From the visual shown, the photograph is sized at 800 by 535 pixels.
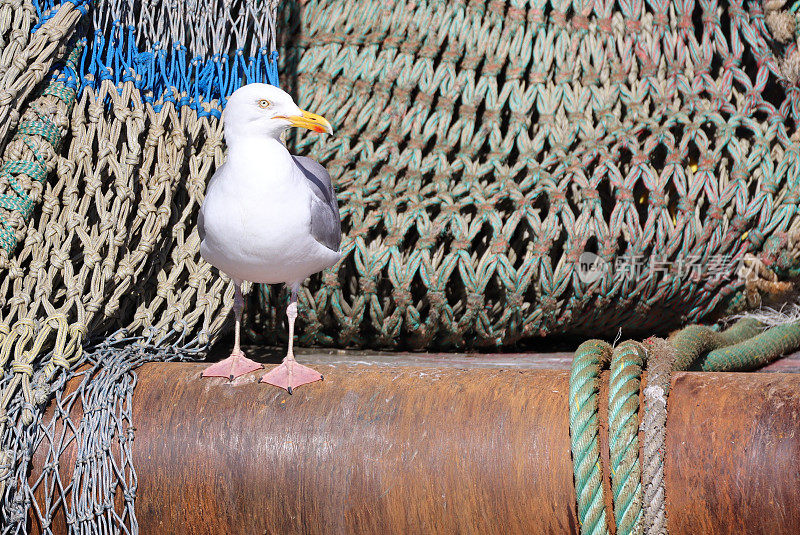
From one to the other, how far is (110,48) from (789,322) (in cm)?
209

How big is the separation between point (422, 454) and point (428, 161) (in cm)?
142

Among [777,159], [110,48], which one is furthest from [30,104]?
[777,159]

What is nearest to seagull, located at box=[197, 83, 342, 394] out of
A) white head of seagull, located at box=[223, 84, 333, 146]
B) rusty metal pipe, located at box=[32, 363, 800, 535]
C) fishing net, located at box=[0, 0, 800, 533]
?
white head of seagull, located at box=[223, 84, 333, 146]

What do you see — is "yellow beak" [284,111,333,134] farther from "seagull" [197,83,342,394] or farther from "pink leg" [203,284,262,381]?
"pink leg" [203,284,262,381]

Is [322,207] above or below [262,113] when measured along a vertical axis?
below

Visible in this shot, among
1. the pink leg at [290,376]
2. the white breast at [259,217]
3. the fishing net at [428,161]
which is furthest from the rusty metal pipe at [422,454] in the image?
the fishing net at [428,161]

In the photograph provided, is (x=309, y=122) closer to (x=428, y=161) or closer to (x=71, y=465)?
(x=71, y=465)

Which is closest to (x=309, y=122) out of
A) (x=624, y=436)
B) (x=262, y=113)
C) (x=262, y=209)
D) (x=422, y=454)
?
(x=262, y=113)

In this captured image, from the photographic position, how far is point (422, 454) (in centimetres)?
136

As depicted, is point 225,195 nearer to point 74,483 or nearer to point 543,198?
point 74,483

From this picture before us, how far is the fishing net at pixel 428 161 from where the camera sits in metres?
1.88

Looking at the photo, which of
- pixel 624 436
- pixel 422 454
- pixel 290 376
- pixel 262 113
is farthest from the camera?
pixel 262 113

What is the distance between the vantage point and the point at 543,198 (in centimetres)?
253

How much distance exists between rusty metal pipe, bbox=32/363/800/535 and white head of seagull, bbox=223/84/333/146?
1.63ft
